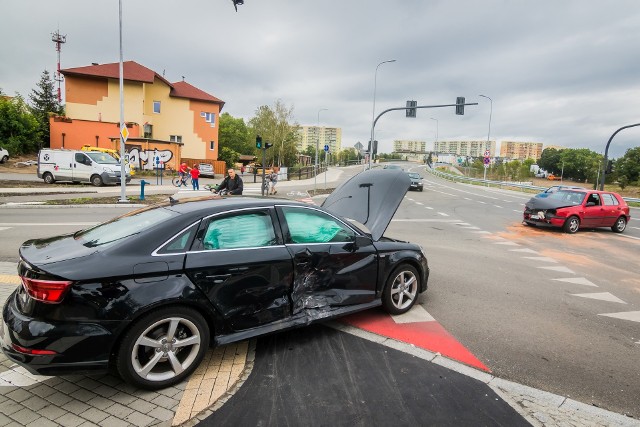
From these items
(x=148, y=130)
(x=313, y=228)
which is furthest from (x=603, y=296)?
(x=148, y=130)

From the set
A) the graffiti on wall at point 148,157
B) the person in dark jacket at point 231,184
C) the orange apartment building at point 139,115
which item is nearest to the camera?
the person in dark jacket at point 231,184

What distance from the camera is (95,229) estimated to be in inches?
150

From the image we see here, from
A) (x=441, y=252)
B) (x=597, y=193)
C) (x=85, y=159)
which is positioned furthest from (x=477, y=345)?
(x=85, y=159)

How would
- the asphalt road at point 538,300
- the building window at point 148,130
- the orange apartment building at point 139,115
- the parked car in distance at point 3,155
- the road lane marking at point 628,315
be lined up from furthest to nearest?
the building window at point 148,130 < the orange apartment building at point 139,115 < the parked car in distance at point 3,155 < the road lane marking at point 628,315 < the asphalt road at point 538,300

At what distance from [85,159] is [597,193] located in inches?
1011

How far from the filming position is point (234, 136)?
8000 cm

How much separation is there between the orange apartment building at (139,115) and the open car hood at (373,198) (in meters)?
31.2

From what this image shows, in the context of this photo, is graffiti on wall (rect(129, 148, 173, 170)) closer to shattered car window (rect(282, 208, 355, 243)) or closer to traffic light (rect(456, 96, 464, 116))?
traffic light (rect(456, 96, 464, 116))

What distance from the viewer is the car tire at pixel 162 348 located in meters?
2.96

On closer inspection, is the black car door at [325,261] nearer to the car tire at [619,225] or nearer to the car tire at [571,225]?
the car tire at [571,225]

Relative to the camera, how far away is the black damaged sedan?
Answer: 279 centimetres

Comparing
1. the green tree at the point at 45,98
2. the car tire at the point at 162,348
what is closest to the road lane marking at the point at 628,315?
the car tire at the point at 162,348

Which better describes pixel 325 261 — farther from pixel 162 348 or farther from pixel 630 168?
pixel 630 168

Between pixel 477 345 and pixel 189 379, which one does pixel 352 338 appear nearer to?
pixel 477 345
